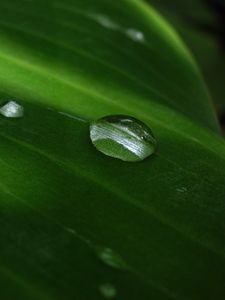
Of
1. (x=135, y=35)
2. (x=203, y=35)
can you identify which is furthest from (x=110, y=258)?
(x=203, y=35)

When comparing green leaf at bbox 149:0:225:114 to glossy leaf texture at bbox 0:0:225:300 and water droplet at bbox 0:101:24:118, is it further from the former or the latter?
water droplet at bbox 0:101:24:118

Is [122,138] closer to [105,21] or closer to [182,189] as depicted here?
[182,189]


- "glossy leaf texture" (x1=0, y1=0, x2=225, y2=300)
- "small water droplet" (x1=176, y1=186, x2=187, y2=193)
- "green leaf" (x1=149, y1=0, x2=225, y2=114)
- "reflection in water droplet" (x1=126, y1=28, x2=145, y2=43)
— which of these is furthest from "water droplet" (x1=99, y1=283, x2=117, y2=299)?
"green leaf" (x1=149, y1=0, x2=225, y2=114)

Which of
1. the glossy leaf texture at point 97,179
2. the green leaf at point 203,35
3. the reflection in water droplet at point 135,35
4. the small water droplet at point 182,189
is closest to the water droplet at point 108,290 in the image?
the glossy leaf texture at point 97,179

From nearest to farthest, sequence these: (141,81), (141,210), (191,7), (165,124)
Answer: (141,210)
(165,124)
(141,81)
(191,7)

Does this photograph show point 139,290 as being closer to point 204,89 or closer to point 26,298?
point 26,298

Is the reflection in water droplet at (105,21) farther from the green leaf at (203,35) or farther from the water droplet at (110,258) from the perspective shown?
the green leaf at (203,35)

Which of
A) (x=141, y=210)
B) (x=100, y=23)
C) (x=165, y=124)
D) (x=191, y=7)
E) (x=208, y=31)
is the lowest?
(x=141, y=210)

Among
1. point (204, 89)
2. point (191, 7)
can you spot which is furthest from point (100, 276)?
point (191, 7)
